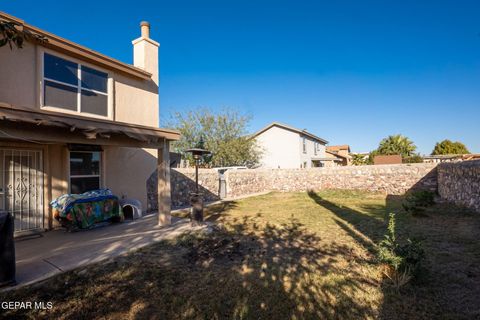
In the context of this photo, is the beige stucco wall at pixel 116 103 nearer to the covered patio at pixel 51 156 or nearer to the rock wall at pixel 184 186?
the covered patio at pixel 51 156

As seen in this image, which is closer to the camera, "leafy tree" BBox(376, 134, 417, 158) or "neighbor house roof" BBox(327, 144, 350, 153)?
"leafy tree" BBox(376, 134, 417, 158)

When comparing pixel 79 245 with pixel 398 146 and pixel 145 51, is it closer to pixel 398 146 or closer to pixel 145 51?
pixel 145 51

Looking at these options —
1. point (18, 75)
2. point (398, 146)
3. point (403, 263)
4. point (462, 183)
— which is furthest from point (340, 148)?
point (18, 75)

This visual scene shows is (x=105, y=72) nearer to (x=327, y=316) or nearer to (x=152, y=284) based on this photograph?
(x=152, y=284)

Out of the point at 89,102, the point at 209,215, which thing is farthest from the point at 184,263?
the point at 89,102

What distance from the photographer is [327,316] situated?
3.40 meters

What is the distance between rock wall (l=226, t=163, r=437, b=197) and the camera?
16.2 meters

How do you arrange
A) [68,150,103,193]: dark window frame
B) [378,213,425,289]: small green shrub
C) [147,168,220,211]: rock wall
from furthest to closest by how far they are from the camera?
[147,168,220,211]: rock wall, [68,150,103,193]: dark window frame, [378,213,425,289]: small green shrub

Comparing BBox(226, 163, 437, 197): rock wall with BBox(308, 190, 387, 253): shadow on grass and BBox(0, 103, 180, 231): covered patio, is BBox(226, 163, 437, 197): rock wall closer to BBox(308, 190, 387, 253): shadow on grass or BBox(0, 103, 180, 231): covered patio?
BBox(308, 190, 387, 253): shadow on grass

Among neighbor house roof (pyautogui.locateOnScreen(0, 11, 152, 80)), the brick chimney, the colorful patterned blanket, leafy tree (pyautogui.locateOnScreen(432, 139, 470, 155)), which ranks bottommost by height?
the colorful patterned blanket

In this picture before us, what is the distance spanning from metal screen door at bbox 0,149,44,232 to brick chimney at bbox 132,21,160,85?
554cm

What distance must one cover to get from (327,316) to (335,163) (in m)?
43.1

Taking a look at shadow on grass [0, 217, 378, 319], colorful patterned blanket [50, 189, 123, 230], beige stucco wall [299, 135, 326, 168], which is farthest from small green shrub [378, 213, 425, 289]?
beige stucco wall [299, 135, 326, 168]

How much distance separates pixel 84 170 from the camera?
8789 millimetres
